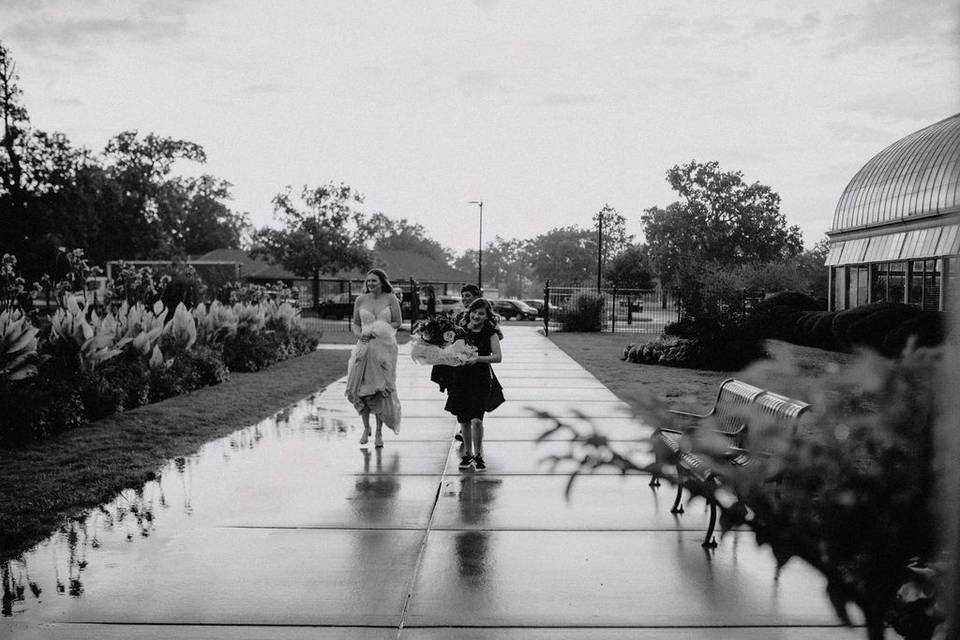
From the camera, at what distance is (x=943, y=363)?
1.54 meters

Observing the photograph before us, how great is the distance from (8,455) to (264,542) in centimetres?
415

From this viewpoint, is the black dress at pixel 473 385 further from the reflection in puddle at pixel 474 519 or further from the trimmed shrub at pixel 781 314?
the trimmed shrub at pixel 781 314

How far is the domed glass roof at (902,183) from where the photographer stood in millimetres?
27016

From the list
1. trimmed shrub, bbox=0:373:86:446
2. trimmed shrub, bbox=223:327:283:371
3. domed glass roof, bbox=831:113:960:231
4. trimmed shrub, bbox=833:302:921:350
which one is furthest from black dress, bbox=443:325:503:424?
domed glass roof, bbox=831:113:960:231

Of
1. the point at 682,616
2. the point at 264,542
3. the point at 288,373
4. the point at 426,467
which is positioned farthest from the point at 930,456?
the point at 288,373

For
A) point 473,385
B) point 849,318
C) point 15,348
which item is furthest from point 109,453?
point 849,318

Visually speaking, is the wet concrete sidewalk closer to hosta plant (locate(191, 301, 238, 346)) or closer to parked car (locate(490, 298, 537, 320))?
hosta plant (locate(191, 301, 238, 346))

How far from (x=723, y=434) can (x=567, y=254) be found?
395 feet

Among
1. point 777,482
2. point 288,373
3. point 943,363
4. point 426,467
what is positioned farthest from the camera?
point 288,373

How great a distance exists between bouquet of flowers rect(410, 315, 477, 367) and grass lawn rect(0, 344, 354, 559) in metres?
2.71

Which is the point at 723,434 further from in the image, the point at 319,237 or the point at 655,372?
the point at 319,237

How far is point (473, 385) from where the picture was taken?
789 cm

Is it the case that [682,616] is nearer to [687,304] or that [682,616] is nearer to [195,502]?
[195,502]

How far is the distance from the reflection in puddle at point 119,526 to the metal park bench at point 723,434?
112 inches
